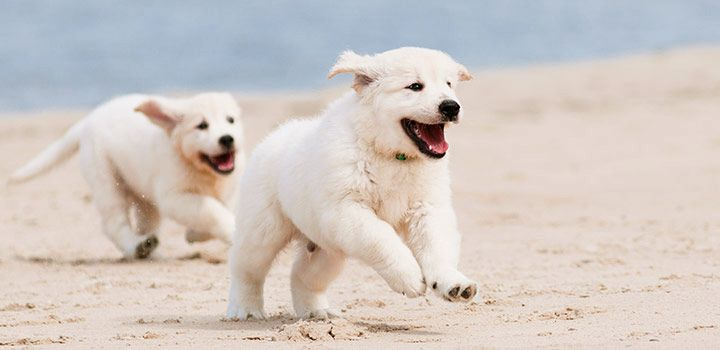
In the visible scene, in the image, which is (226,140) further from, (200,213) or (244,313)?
(244,313)

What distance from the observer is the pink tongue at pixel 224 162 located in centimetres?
894

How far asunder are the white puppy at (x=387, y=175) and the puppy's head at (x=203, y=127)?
2.60 meters

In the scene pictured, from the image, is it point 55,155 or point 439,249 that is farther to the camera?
point 55,155

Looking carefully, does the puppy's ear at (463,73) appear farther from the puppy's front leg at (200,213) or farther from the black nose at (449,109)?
the puppy's front leg at (200,213)

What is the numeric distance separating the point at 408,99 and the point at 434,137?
221 mm

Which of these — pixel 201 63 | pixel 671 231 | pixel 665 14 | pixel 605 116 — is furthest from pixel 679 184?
pixel 665 14

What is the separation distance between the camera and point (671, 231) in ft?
30.1

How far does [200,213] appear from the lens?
8.84 metres

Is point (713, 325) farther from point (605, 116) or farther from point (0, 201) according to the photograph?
point (605, 116)

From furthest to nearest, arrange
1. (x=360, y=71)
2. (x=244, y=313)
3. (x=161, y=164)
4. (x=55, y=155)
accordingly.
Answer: (x=55, y=155)
(x=161, y=164)
(x=244, y=313)
(x=360, y=71)

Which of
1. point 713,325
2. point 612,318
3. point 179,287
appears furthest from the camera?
point 179,287

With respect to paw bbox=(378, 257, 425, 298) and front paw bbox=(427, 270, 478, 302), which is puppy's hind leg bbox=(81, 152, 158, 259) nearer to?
paw bbox=(378, 257, 425, 298)

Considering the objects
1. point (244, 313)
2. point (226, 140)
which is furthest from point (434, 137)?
point (226, 140)

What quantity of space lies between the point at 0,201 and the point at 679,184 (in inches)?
241
